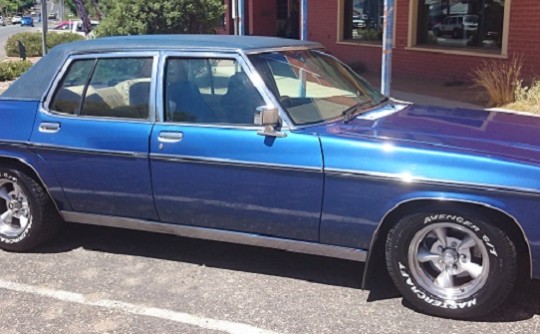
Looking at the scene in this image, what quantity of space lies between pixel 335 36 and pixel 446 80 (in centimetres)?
525

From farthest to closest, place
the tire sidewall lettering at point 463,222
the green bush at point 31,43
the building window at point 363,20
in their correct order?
the green bush at point 31,43 → the building window at point 363,20 → the tire sidewall lettering at point 463,222

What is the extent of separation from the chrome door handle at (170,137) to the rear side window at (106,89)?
0.22 m

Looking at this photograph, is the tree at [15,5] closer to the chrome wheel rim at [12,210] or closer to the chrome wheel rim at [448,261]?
the chrome wheel rim at [12,210]

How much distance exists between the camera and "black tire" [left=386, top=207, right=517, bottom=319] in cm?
350

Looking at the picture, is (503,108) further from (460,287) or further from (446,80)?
(460,287)

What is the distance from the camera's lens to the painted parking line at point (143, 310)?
364 centimetres

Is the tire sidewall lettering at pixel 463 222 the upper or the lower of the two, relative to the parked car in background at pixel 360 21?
lower

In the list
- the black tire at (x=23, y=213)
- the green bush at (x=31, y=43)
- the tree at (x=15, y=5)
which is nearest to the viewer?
the black tire at (x=23, y=213)

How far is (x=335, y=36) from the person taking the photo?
18.6m

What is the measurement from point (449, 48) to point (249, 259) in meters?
11.3

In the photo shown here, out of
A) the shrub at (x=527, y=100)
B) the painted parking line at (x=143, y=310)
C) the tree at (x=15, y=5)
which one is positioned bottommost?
the painted parking line at (x=143, y=310)

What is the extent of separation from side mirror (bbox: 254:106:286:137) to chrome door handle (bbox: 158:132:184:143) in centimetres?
→ 57

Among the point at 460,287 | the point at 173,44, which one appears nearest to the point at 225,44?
the point at 173,44

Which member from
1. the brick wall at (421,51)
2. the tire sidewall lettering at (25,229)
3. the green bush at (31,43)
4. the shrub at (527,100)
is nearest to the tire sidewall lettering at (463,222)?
the tire sidewall lettering at (25,229)
